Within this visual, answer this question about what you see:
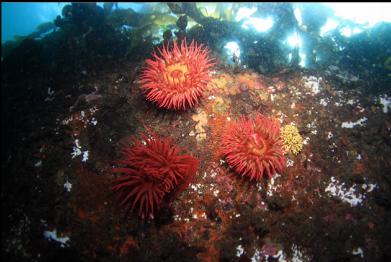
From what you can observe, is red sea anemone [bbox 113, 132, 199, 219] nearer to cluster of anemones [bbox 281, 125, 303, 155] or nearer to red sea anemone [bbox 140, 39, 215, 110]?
red sea anemone [bbox 140, 39, 215, 110]

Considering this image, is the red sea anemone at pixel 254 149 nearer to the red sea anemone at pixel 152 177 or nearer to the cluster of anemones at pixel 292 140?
the cluster of anemones at pixel 292 140

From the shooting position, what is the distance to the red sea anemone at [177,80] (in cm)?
438

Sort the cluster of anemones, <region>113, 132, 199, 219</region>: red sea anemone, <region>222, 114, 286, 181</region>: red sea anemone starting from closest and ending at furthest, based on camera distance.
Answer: <region>113, 132, 199, 219</region>: red sea anemone
<region>222, 114, 286, 181</region>: red sea anemone
the cluster of anemones

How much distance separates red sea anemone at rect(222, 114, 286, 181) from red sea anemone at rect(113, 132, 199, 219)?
22.4 inches

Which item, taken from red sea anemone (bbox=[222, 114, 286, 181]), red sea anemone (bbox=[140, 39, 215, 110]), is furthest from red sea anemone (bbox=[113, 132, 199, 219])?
red sea anemone (bbox=[140, 39, 215, 110])

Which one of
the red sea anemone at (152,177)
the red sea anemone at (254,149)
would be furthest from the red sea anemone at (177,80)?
the red sea anemone at (254,149)

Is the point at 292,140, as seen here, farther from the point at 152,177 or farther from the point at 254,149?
the point at 152,177

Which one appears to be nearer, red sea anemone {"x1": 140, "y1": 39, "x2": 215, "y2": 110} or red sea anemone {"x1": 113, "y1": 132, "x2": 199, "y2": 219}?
red sea anemone {"x1": 113, "y1": 132, "x2": 199, "y2": 219}

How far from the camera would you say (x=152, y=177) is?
365cm

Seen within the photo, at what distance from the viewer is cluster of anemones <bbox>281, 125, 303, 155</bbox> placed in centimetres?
433

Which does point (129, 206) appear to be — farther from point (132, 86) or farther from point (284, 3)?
point (284, 3)

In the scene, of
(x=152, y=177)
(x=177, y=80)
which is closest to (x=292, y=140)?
(x=177, y=80)

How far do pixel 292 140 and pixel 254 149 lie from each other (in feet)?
2.80

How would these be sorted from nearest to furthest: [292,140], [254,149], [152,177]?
[152,177] < [254,149] < [292,140]
